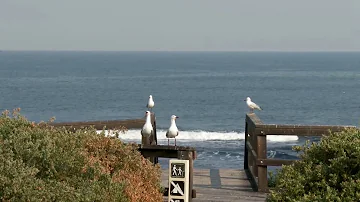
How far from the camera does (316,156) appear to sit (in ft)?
23.0

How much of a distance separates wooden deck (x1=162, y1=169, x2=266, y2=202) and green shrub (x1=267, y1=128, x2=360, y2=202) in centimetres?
361

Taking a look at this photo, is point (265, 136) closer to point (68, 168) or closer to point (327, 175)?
point (327, 175)

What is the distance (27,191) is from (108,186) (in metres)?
1.16

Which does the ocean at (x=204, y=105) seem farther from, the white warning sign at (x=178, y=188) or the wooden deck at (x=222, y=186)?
the white warning sign at (x=178, y=188)

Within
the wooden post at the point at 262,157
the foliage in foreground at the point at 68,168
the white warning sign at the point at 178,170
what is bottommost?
the wooden post at the point at 262,157

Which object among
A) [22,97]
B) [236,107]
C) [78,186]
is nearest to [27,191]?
[78,186]

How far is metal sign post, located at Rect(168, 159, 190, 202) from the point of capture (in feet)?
27.8

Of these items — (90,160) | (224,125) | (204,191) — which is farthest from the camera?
(224,125)

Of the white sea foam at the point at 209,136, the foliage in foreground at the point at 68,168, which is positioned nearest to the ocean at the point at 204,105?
the white sea foam at the point at 209,136

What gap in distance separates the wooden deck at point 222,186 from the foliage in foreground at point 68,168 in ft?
6.68

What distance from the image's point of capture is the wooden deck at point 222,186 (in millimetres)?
10574

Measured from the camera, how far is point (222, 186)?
37.7 feet

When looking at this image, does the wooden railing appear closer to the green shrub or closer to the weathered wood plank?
the weathered wood plank

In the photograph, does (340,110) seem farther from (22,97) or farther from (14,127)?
(14,127)
